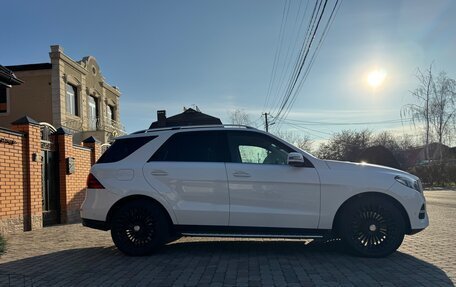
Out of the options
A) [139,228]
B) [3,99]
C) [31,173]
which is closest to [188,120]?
[3,99]

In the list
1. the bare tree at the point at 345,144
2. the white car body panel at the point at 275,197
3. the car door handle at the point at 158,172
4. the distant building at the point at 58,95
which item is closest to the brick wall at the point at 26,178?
the car door handle at the point at 158,172

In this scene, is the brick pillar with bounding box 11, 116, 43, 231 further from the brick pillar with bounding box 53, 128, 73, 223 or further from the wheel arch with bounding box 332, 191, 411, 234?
the wheel arch with bounding box 332, 191, 411, 234

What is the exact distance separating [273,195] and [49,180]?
7.26 metres

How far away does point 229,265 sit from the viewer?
19.6 ft

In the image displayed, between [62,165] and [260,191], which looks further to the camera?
→ [62,165]

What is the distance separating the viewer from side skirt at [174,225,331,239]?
639 centimetres

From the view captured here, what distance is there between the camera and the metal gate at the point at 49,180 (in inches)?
439

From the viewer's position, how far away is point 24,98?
88.3 feet

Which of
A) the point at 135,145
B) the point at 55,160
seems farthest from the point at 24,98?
the point at 135,145

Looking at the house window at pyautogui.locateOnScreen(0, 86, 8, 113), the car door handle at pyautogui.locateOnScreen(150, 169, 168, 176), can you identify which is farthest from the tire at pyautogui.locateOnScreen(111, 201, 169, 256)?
the house window at pyautogui.locateOnScreen(0, 86, 8, 113)

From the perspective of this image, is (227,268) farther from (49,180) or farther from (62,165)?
(62,165)

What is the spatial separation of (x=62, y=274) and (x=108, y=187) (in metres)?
1.50

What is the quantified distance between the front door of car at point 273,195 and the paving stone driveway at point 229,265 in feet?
1.76

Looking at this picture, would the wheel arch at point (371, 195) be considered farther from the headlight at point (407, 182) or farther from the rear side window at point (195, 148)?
the rear side window at point (195, 148)
